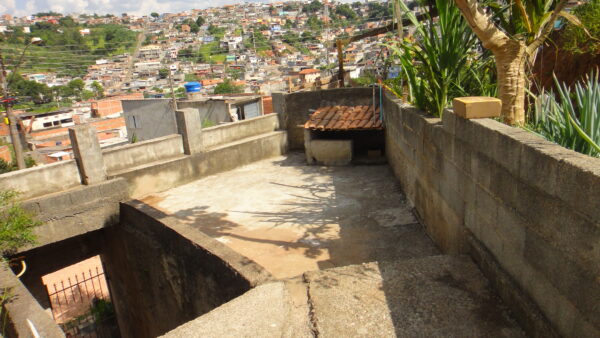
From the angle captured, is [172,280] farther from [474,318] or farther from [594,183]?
[594,183]

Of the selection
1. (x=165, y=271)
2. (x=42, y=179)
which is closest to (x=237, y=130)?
(x=42, y=179)

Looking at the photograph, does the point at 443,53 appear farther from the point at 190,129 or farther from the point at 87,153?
the point at 87,153

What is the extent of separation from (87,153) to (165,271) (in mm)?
2672

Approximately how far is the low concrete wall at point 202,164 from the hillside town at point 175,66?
627 cm

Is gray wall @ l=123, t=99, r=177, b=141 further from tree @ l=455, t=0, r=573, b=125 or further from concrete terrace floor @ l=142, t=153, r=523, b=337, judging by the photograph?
tree @ l=455, t=0, r=573, b=125

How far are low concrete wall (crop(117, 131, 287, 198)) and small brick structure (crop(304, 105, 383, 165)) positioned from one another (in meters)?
1.28

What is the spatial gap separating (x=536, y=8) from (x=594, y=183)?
2.52 m

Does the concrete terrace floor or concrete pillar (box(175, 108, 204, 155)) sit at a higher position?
concrete pillar (box(175, 108, 204, 155))

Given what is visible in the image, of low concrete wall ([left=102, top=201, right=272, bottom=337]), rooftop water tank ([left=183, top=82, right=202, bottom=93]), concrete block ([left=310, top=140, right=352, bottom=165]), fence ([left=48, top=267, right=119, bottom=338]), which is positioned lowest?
fence ([left=48, top=267, right=119, bottom=338])

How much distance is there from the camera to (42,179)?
6.86 meters

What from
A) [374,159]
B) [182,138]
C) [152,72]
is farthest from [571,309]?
[152,72]

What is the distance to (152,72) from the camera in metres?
88.9

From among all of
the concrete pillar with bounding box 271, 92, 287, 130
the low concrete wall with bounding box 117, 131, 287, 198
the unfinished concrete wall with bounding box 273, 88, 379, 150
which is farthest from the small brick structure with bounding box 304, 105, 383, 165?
the low concrete wall with bounding box 117, 131, 287, 198

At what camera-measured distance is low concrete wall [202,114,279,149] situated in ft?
30.5
